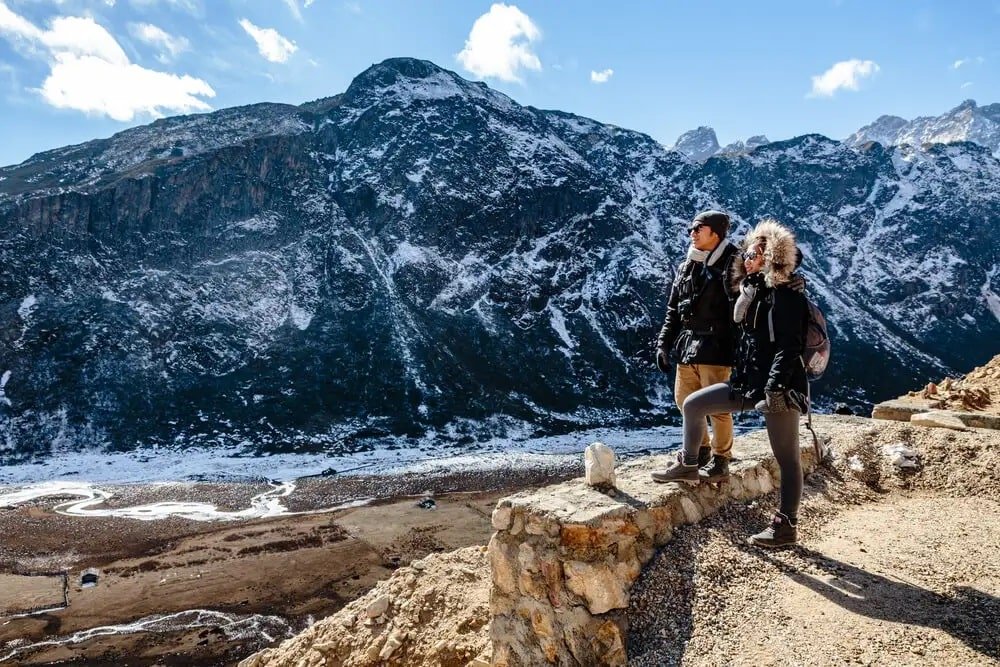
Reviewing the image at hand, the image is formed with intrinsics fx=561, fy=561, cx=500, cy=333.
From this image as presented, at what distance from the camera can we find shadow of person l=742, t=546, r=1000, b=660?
3.38 meters

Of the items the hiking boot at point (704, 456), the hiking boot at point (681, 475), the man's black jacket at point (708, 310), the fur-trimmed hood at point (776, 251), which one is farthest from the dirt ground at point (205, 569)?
the fur-trimmed hood at point (776, 251)

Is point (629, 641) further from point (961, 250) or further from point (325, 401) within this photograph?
point (961, 250)

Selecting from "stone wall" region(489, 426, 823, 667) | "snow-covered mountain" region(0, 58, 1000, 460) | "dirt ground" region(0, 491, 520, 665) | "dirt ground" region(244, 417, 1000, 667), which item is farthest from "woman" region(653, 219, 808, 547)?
"snow-covered mountain" region(0, 58, 1000, 460)

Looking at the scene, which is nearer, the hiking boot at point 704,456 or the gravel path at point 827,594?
the gravel path at point 827,594

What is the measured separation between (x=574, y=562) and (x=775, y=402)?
1897mm

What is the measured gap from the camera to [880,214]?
136625mm

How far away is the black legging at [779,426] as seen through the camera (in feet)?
14.0

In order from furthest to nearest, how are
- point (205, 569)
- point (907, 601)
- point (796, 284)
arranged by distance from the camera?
point (205, 569) → point (796, 284) → point (907, 601)

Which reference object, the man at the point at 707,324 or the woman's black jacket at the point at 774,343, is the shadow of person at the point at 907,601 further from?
the woman's black jacket at the point at 774,343

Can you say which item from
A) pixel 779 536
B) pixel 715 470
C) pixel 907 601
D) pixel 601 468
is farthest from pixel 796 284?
pixel 907 601

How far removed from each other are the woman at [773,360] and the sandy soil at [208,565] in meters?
17.0

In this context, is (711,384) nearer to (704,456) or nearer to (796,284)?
(704,456)

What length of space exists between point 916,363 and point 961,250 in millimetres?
54906

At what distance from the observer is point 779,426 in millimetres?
4266
